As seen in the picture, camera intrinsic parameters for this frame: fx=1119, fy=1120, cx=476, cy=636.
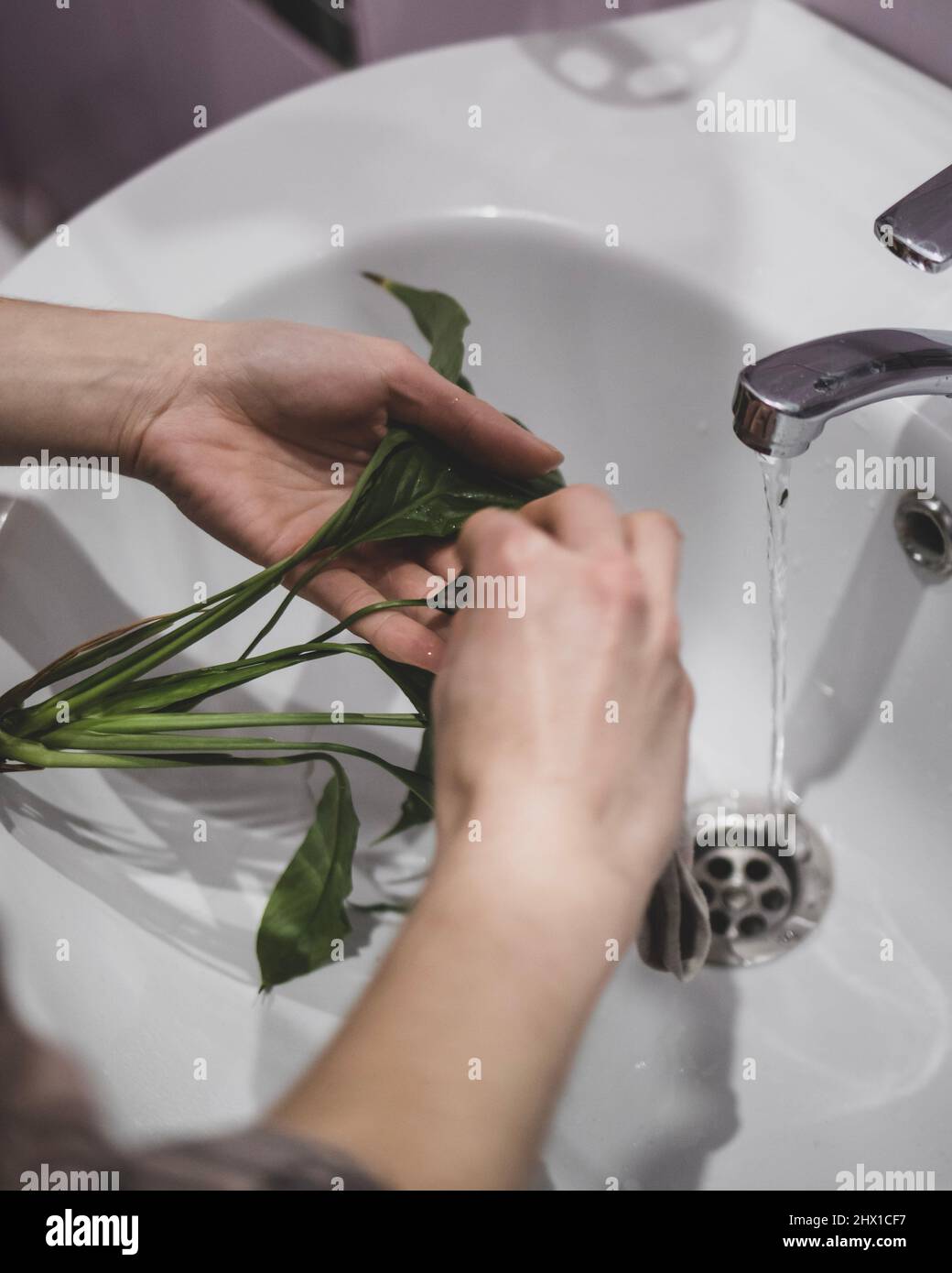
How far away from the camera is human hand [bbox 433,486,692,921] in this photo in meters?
0.26

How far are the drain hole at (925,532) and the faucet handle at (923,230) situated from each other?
0.40ft

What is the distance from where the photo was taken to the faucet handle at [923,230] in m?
0.33

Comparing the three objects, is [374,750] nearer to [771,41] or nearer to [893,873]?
[893,873]

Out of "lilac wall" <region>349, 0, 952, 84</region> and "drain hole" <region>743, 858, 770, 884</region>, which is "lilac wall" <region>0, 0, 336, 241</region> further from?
"drain hole" <region>743, 858, 770, 884</region>

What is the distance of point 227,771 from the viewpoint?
0.49 meters

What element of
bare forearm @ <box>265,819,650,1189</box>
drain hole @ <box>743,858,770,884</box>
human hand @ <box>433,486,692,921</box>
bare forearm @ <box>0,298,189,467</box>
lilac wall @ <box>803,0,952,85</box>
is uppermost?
lilac wall @ <box>803,0,952,85</box>

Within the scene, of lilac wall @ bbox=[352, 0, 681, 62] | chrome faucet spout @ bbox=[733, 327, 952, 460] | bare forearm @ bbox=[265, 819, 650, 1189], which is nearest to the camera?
bare forearm @ bbox=[265, 819, 650, 1189]

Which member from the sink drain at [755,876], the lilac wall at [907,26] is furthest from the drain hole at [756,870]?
the lilac wall at [907,26]

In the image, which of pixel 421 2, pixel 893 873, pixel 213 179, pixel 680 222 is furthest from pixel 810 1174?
pixel 421 2

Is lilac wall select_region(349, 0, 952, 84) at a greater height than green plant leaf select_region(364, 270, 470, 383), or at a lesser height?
greater

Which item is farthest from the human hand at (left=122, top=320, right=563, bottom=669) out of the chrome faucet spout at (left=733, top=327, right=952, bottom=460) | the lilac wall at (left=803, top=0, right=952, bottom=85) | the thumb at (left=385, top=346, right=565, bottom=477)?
the lilac wall at (left=803, top=0, right=952, bottom=85)

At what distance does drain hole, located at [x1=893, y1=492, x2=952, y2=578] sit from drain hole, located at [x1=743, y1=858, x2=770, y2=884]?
16 centimetres

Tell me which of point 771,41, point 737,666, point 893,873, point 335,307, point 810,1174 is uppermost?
point 771,41
